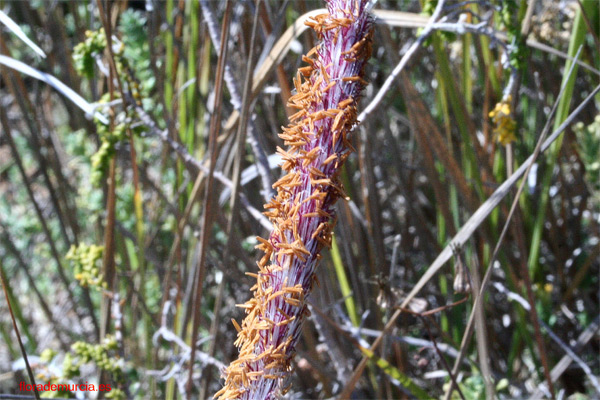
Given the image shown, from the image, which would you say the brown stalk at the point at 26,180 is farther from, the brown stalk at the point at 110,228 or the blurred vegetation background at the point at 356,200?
the brown stalk at the point at 110,228

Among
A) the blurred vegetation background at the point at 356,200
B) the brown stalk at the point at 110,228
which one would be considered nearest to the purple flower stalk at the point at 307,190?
the blurred vegetation background at the point at 356,200

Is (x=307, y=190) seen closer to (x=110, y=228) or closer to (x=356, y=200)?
(x=110, y=228)

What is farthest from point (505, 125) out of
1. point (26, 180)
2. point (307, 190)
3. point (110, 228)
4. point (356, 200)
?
point (26, 180)

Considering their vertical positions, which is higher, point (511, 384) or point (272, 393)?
point (272, 393)

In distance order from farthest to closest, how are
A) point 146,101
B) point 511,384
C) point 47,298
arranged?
point 47,298 < point 511,384 < point 146,101

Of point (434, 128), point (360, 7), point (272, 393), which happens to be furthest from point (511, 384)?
point (360, 7)

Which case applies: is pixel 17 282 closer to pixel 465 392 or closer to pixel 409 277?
pixel 409 277
